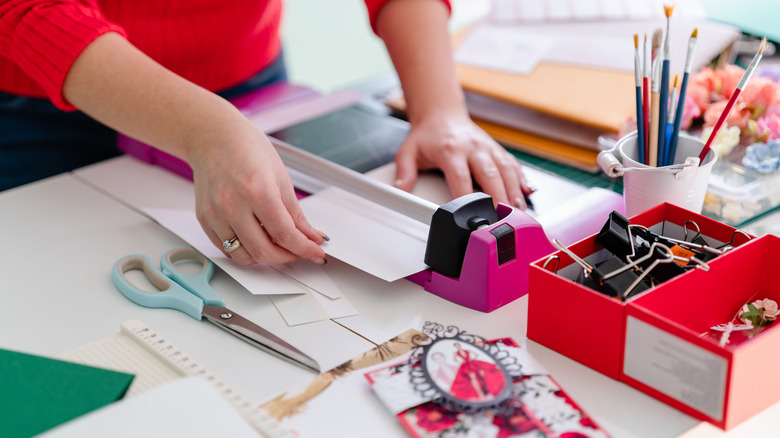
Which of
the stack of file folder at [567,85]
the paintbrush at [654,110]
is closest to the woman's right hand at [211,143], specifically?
the paintbrush at [654,110]

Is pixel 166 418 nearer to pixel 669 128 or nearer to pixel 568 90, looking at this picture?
pixel 669 128

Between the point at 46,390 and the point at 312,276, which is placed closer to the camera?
the point at 46,390

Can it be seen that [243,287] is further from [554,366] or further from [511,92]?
[511,92]

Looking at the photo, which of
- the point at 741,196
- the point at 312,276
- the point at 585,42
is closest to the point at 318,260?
the point at 312,276

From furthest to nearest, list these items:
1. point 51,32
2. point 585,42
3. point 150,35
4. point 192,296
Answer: point 585,42
point 150,35
point 51,32
point 192,296

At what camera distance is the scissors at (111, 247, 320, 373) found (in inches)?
27.0

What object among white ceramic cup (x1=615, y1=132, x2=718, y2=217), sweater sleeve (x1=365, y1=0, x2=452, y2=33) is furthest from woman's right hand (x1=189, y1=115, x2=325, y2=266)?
sweater sleeve (x1=365, y1=0, x2=452, y2=33)

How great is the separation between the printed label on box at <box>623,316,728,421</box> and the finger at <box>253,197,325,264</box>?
327 mm

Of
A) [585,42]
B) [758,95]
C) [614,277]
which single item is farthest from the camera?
[585,42]

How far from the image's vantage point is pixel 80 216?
37.8 inches

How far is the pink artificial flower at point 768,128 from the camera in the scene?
3.16ft

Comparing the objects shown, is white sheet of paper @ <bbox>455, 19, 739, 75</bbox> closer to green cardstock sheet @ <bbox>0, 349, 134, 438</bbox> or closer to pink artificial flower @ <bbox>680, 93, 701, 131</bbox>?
pink artificial flower @ <bbox>680, 93, 701, 131</bbox>

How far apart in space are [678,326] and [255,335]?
1.19ft

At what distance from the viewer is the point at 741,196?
909 millimetres
